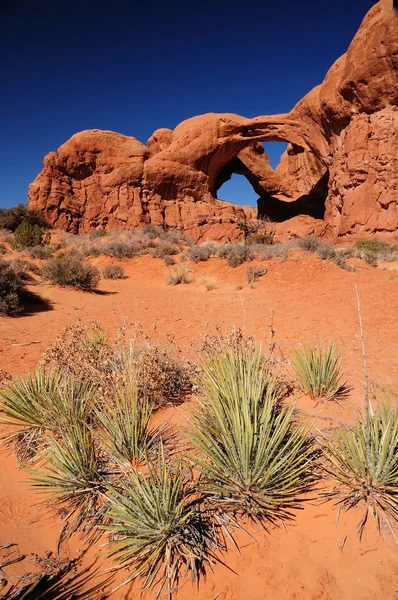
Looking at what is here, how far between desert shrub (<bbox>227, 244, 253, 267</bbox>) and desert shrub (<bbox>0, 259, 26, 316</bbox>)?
25.2ft

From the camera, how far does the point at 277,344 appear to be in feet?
17.4

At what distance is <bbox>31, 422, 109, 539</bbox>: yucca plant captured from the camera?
2041 millimetres

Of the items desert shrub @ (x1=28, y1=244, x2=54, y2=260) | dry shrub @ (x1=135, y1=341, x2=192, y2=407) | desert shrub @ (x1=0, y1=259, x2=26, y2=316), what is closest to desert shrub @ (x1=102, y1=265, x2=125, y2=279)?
desert shrub @ (x1=28, y1=244, x2=54, y2=260)

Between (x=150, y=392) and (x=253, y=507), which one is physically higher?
(x=150, y=392)

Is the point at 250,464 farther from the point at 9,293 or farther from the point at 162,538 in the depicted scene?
the point at 9,293

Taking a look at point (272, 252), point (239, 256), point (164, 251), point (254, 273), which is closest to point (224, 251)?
point (239, 256)

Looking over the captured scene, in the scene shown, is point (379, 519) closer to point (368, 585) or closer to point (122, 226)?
point (368, 585)

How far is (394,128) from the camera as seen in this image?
699 inches

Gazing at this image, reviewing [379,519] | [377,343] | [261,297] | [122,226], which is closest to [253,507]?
[379,519]

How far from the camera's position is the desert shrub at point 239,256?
1306 centimetres

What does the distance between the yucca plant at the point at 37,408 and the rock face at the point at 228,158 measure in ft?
63.7

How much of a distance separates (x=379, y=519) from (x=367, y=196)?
20286 mm

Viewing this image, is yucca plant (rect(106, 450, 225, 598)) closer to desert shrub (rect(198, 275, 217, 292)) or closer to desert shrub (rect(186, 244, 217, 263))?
desert shrub (rect(198, 275, 217, 292))

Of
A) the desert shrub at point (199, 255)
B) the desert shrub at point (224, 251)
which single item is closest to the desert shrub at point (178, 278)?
the desert shrub at point (199, 255)
